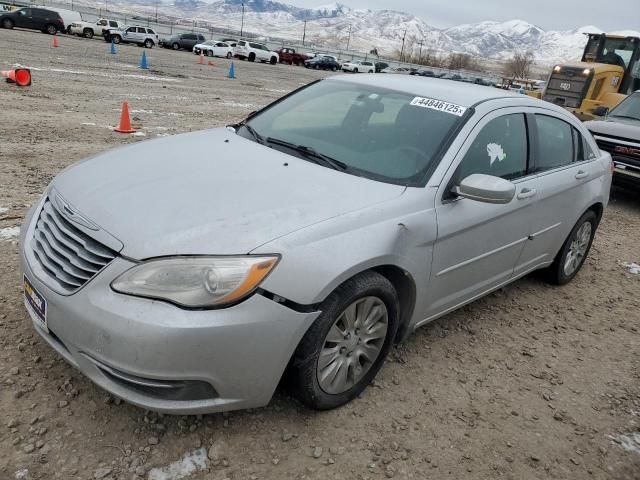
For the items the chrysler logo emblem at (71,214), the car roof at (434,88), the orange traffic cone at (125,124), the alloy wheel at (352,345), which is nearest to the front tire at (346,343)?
the alloy wheel at (352,345)

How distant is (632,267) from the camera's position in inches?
223

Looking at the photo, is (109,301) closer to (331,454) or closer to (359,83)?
(331,454)

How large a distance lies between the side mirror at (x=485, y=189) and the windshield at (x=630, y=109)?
7.36m

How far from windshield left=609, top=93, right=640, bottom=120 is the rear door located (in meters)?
5.20

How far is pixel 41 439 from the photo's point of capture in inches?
96.3

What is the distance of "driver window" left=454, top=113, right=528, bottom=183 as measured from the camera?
327cm

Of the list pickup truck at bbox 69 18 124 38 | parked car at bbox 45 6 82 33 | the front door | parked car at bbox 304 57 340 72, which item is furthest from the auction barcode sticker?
parked car at bbox 304 57 340 72

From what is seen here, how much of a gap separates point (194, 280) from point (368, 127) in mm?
1758

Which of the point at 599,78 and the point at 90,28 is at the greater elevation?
the point at 599,78

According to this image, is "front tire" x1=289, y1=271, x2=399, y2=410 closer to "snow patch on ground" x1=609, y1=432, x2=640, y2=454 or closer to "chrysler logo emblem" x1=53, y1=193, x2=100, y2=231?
"chrysler logo emblem" x1=53, y1=193, x2=100, y2=231

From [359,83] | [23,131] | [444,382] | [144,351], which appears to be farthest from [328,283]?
[23,131]

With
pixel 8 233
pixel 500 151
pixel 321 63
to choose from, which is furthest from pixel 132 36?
pixel 500 151

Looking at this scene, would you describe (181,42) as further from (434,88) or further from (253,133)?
(434,88)

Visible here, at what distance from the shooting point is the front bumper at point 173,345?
217 cm
